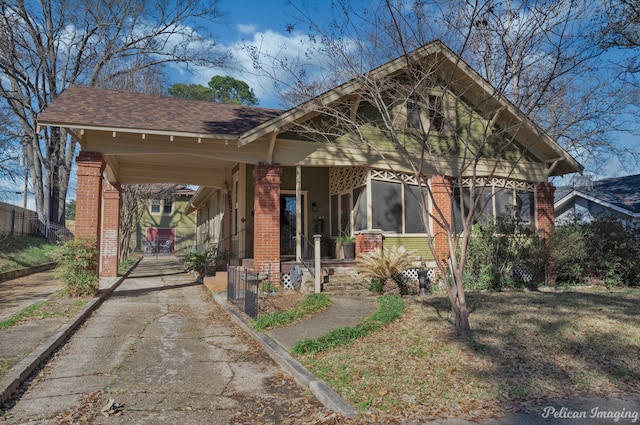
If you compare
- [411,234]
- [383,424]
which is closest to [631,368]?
[383,424]

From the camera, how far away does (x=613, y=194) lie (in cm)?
2331

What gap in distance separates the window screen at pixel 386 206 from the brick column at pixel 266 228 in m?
3.03

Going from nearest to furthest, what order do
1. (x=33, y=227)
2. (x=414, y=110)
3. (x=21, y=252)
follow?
(x=414, y=110)
(x=21, y=252)
(x=33, y=227)

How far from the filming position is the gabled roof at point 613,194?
21344mm

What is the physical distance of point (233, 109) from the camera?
14852 millimetres

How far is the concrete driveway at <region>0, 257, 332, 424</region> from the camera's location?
172 inches

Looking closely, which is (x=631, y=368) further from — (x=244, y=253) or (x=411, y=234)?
(x=244, y=253)

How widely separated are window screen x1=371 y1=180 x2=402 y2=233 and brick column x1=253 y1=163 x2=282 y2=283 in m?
3.03

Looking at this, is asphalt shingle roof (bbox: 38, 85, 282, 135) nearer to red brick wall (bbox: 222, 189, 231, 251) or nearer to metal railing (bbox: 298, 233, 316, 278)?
red brick wall (bbox: 222, 189, 231, 251)

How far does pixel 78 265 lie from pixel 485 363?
934 centimetres

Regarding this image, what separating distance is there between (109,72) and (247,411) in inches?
975

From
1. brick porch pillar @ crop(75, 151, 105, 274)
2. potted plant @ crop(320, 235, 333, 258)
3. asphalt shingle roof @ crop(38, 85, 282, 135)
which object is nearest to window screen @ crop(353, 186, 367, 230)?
potted plant @ crop(320, 235, 333, 258)

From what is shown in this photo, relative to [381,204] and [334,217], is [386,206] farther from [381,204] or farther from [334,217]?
[334,217]

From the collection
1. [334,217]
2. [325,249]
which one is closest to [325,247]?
[325,249]
